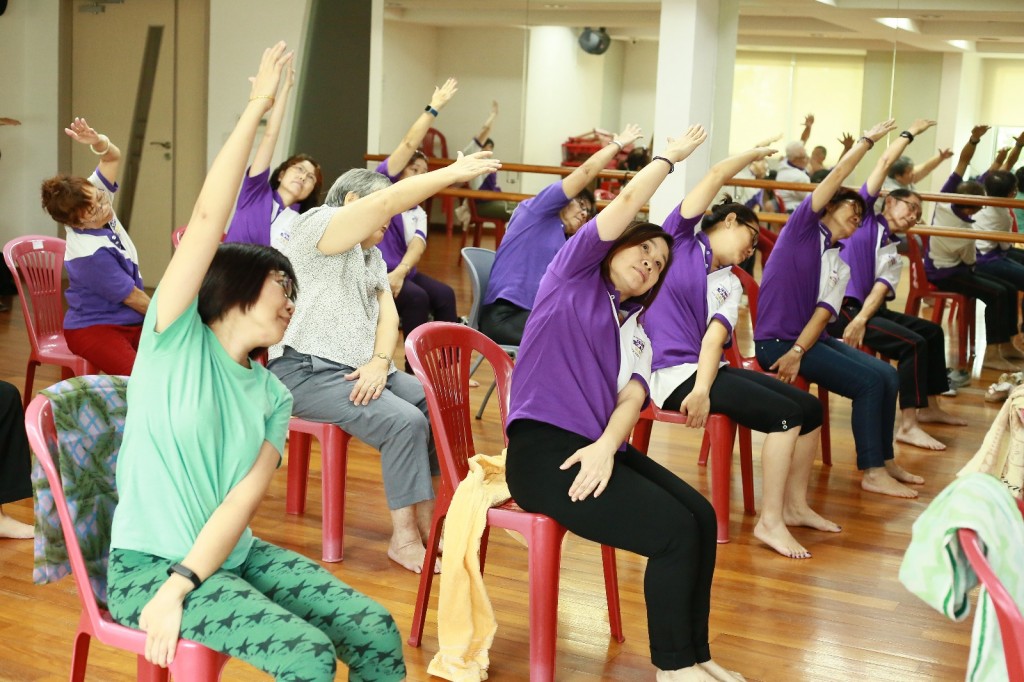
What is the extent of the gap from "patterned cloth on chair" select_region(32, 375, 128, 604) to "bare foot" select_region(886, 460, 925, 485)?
3.39m

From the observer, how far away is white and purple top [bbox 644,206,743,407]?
384cm

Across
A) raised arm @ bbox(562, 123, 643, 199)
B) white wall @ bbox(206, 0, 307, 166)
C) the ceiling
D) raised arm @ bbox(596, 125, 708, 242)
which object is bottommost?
raised arm @ bbox(596, 125, 708, 242)

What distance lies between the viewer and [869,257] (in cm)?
518

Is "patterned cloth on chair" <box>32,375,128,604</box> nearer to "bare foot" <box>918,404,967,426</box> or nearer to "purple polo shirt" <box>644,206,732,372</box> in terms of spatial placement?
"purple polo shirt" <box>644,206,732,372</box>

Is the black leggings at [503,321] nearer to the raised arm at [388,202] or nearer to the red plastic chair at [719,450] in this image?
the red plastic chair at [719,450]

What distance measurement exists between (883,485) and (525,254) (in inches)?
65.5

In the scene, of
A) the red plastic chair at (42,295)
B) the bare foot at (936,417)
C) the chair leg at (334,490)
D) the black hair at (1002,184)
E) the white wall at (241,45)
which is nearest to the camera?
the chair leg at (334,490)

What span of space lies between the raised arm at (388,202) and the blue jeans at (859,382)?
6.46 ft

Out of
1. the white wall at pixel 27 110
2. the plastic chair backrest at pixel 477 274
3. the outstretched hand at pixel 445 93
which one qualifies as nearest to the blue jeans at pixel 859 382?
the plastic chair backrest at pixel 477 274

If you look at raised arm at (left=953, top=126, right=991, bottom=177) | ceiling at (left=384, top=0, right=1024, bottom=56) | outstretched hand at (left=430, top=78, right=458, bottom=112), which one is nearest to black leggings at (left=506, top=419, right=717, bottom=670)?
outstretched hand at (left=430, top=78, right=458, bottom=112)

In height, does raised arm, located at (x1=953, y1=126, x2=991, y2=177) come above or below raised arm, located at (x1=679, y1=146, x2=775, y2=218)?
above

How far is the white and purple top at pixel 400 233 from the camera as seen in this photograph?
209 inches

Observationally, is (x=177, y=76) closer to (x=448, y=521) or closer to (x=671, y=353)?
(x=671, y=353)

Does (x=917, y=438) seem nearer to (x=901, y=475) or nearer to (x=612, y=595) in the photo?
→ (x=901, y=475)
